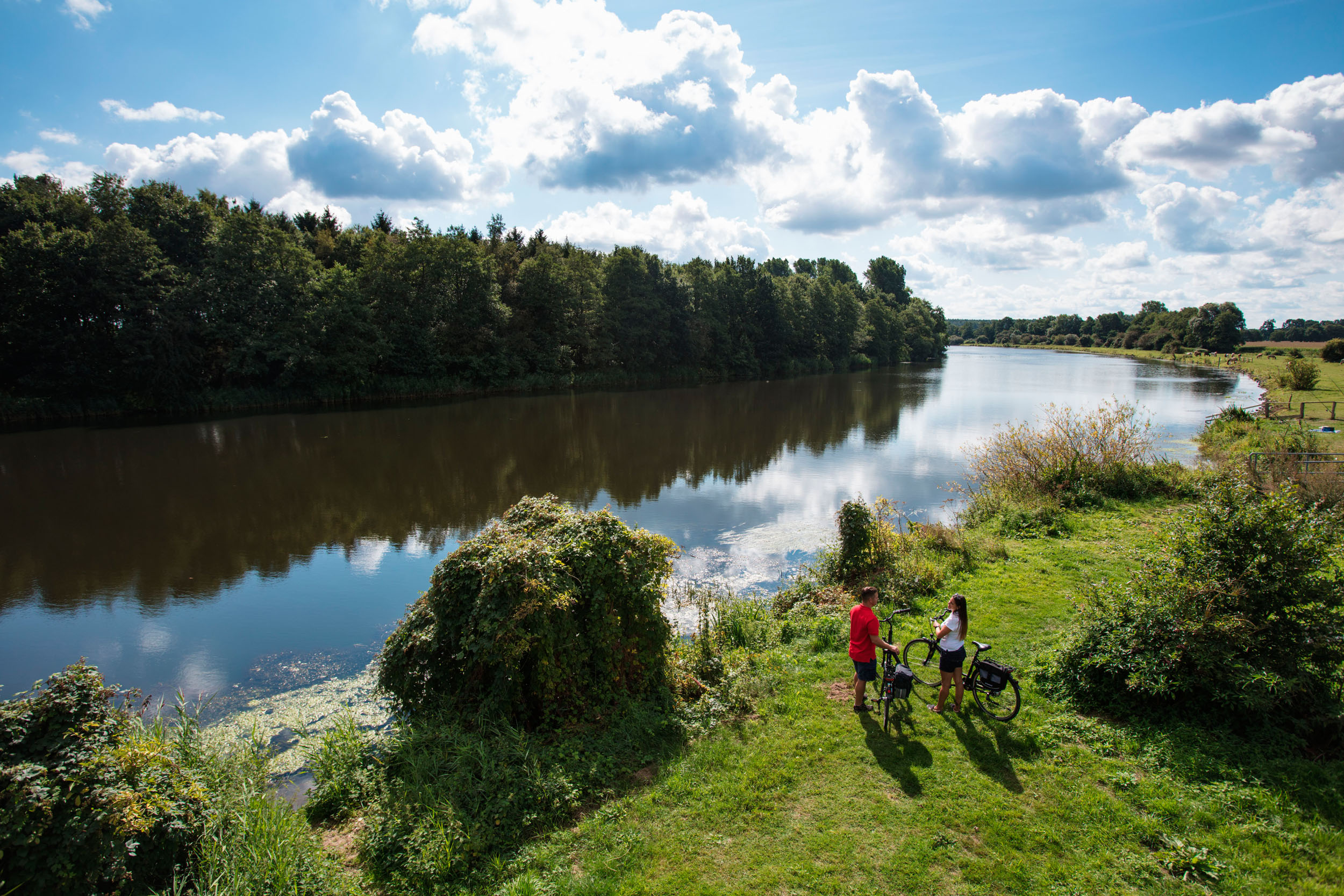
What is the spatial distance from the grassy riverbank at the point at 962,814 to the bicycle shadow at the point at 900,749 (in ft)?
0.07

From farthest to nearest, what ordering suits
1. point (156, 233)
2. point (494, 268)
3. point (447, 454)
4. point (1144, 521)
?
point (494, 268) < point (156, 233) < point (447, 454) < point (1144, 521)

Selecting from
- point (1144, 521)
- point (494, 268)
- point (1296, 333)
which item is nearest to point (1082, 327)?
point (1296, 333)

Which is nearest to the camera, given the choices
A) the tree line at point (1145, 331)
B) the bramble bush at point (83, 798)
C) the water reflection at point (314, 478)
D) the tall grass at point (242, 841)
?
the bramble bush at point (83, 798)

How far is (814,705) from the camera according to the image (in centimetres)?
722

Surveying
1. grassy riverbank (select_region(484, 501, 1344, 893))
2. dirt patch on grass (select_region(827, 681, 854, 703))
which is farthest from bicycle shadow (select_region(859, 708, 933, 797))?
dirt patch on grass (select_region(827, 681, 854, 703))

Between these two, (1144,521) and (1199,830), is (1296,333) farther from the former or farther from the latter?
(1199,830)

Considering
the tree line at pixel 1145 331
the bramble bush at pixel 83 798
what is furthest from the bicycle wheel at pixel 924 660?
the tree line at pixel 1145 331

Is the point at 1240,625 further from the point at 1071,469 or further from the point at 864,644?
the point at 1071,469

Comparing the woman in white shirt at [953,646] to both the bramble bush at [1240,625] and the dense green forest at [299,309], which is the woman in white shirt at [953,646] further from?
the dense green forest at [299,309]

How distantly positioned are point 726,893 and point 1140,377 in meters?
72.1

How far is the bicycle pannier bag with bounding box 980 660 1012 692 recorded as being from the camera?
6.65 m

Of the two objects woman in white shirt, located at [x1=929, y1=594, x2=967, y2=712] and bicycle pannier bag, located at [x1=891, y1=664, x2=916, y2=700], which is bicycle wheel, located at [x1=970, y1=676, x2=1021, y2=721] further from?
bicycle pannier bag, located at [x1=891, y1=664, x2=916, y2=700]

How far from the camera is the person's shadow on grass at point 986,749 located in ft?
18.9

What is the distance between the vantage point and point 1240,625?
5801 mm
